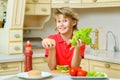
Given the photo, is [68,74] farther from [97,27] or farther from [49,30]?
[49,30]

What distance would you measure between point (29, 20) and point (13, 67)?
954mm

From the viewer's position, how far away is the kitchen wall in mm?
3441

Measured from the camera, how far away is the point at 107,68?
2.83 m

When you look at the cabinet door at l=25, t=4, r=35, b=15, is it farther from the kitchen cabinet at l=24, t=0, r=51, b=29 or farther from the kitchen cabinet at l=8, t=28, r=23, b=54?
the kitchen cabinet at l=8, t=28, r=23, b=54

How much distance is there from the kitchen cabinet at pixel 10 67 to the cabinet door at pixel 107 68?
857 millimetres

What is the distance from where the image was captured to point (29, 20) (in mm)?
3701

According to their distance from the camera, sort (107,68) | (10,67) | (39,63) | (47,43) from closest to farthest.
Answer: (47,43), (107,68), (10,67), (39,63)

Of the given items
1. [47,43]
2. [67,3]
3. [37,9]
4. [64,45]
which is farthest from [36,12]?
[47,43]

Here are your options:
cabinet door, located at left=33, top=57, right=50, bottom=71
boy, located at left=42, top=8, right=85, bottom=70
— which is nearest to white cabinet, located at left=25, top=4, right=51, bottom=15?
cabinet door, located at left=33, top=57, right=50, bottom=71

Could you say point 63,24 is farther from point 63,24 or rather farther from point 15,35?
point 15,35

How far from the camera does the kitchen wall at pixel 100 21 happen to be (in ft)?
11.3

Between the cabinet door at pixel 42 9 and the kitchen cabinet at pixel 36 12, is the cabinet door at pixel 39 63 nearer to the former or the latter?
the kitchen cabinet at pixel 36 12

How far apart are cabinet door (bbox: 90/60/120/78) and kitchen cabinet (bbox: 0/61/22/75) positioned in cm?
86

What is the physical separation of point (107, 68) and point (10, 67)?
1.09 metres
